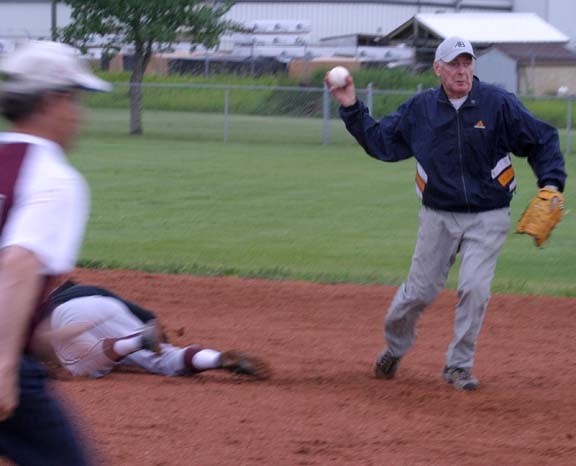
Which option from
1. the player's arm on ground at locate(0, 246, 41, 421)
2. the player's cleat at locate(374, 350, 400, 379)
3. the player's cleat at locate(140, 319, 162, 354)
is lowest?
the player's cleat at locate(374, 350, 400, 379)

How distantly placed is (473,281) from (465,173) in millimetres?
580

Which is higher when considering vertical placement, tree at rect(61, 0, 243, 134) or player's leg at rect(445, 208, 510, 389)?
player's leg at rect(445, 208, 510, 389)

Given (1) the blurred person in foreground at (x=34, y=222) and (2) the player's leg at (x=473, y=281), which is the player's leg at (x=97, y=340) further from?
(1) the blurred person in foreground at (x=34, y=222)

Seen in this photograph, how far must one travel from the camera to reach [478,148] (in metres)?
6.63

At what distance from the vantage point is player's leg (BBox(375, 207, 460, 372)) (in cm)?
685

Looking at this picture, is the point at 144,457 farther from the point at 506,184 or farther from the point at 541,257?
the point at 541,257

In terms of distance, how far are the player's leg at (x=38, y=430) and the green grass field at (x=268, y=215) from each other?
7.70 metres

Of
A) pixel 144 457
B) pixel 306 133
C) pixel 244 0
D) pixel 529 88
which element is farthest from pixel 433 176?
pixel 244 0

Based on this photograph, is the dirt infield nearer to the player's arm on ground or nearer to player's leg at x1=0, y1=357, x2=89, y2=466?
player's leg at x1=0, y1=357, x2=89, y2=466

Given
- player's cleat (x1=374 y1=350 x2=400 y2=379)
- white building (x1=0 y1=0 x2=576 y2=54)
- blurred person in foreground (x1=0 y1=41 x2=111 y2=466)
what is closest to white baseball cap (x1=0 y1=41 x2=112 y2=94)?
blurred person in foreground (x1=0 y1=41 x2=111 y2=466)

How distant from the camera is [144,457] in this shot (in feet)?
17.1

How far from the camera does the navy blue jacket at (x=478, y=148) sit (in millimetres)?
6641

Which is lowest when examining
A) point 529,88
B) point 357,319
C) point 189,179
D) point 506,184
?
point 529,88

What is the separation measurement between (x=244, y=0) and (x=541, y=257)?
46.1 metres
